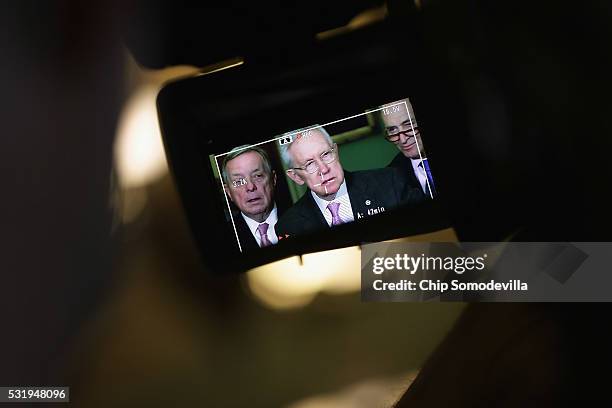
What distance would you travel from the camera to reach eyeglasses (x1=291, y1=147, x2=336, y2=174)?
580 mm

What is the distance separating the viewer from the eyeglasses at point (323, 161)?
58cm

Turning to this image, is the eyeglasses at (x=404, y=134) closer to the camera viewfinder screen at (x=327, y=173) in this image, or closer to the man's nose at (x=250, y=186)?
the camera viewfinder screen at (x=327, y=173)

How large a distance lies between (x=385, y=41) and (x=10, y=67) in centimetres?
45

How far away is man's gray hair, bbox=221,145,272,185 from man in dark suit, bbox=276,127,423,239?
0.07 feet

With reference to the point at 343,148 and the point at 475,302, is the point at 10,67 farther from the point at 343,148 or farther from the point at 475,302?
the point at 475,302

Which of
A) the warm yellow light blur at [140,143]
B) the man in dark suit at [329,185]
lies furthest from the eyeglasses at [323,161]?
the warm yellow light blur at [140,143]

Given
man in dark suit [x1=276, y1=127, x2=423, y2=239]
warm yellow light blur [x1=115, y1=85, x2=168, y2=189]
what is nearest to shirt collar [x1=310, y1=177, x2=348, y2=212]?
man in dark suit [x1=276, y1=127, x2=423, y2=239]

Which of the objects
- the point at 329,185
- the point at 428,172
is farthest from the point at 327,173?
the point at 428,172

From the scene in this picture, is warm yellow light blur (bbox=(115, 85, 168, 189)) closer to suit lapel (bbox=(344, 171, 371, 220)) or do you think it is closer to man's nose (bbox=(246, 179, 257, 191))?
man's nose (bbox=(246, 179, 257, 191))

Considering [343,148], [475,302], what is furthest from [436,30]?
[475,302]

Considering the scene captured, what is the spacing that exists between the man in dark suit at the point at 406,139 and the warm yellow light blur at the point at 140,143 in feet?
0.88

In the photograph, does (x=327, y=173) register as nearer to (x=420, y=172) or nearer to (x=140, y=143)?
(x=420, y=172)

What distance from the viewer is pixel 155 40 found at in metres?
0.62

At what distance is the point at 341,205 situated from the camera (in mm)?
586
